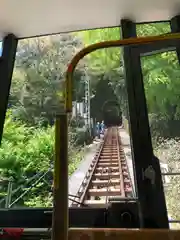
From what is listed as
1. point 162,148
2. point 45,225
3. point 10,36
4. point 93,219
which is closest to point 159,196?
point 162,148

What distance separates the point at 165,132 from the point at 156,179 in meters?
0.39

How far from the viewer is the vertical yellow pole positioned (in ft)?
2.94

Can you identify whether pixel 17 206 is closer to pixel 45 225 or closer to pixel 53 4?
pixel 45 225

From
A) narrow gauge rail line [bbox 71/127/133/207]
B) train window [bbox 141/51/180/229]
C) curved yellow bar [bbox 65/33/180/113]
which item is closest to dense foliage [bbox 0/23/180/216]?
train window [bbox 141/51/180/229]

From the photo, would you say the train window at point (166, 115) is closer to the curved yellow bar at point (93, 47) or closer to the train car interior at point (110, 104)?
the train car interior at point (110, 104)

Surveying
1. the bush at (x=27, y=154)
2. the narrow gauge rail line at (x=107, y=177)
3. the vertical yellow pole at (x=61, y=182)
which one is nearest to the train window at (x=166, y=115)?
the narrow gauge rail line at (x=107, y=177)

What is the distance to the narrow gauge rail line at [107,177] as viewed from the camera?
1.63 m

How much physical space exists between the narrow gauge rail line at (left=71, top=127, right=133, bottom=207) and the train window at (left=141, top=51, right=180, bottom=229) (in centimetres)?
27

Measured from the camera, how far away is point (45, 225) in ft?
5.11

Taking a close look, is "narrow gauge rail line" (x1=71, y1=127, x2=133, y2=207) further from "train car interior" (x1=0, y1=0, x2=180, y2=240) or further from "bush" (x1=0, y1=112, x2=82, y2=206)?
"bush" (x1=0, y1=112, x2=82, y2=206)

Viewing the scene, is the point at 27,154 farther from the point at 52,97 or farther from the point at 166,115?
the point at 166,115

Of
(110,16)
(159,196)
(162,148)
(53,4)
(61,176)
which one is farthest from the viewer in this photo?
(110,16)

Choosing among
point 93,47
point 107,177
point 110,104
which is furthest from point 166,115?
point 93,47

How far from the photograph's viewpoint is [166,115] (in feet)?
5.82
